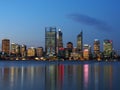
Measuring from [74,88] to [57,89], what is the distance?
9.33 feet

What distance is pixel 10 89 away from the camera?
4006 centimetres

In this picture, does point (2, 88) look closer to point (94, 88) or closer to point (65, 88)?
point (65, 88)

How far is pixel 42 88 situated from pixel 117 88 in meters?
9.14

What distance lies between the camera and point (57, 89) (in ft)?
128

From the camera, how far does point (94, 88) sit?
1606 inches

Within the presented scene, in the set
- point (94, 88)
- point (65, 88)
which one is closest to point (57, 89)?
point (65, 88)

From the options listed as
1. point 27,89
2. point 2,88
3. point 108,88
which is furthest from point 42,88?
point 108,88

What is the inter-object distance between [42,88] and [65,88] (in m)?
2.82

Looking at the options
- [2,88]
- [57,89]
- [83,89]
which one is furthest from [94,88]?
[2,88]

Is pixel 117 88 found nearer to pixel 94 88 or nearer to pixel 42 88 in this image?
pixel 94 88

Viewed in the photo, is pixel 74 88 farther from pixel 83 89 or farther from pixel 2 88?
pixel 2 88

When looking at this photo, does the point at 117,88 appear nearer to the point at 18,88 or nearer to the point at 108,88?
the point at 108,88

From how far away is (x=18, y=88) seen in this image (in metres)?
41.5

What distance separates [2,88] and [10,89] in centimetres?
154
